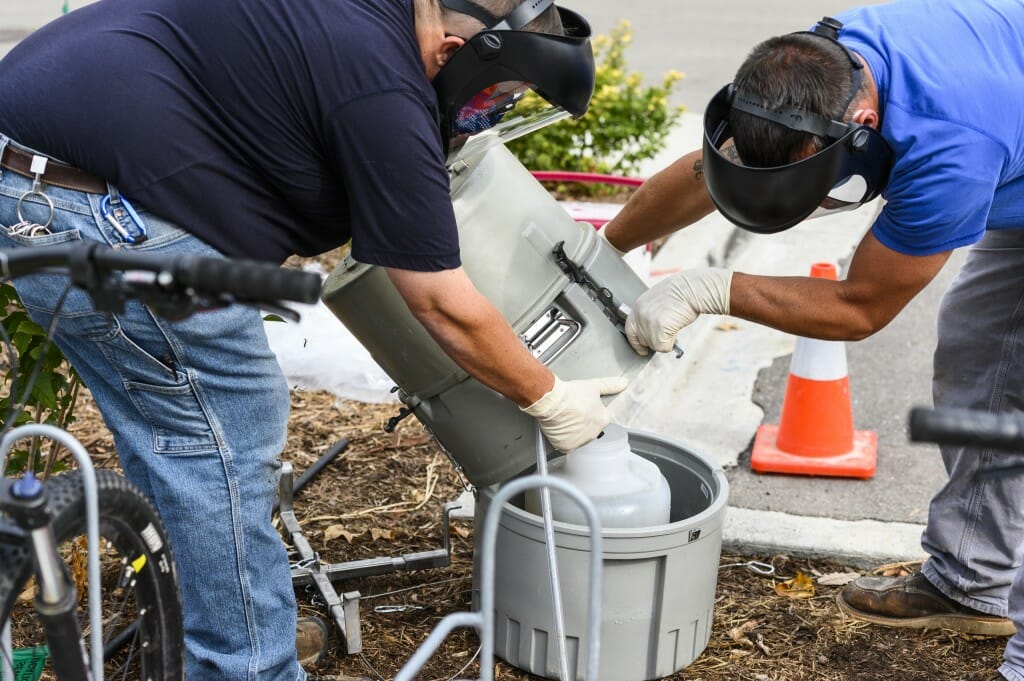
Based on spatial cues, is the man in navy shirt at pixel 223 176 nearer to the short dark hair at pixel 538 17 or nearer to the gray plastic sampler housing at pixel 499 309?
the short dark hair at pixel 538 17

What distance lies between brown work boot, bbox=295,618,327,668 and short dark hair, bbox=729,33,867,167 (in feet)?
5.08

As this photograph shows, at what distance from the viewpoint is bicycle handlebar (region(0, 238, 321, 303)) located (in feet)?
4.89

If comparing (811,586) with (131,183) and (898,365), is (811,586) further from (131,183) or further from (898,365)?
(131,183)

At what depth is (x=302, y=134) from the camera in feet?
7.30

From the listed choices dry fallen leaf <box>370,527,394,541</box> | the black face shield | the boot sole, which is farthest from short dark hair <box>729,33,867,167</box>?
dry fallen leaf <box>370,527,394,541</box>

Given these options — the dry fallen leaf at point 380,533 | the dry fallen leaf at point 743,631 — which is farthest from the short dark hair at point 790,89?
the dry fallen leaf at point 380,533

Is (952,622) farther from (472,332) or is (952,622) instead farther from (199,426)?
(199,426)

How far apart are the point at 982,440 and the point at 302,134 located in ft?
4.36

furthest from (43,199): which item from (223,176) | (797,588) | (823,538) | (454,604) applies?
(823,538)

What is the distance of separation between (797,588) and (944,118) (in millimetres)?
1498

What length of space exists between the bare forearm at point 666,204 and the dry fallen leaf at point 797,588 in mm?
1081

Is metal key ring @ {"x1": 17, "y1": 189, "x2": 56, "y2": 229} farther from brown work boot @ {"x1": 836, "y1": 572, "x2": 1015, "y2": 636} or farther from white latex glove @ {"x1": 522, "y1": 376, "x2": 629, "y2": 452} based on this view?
brown work boot @ {"x1": 836, "y1": 572, "x2": 1015, "y2": 636}

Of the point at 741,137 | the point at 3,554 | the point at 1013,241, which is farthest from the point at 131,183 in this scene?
the point at 1013,241

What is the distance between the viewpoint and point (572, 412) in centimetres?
251
